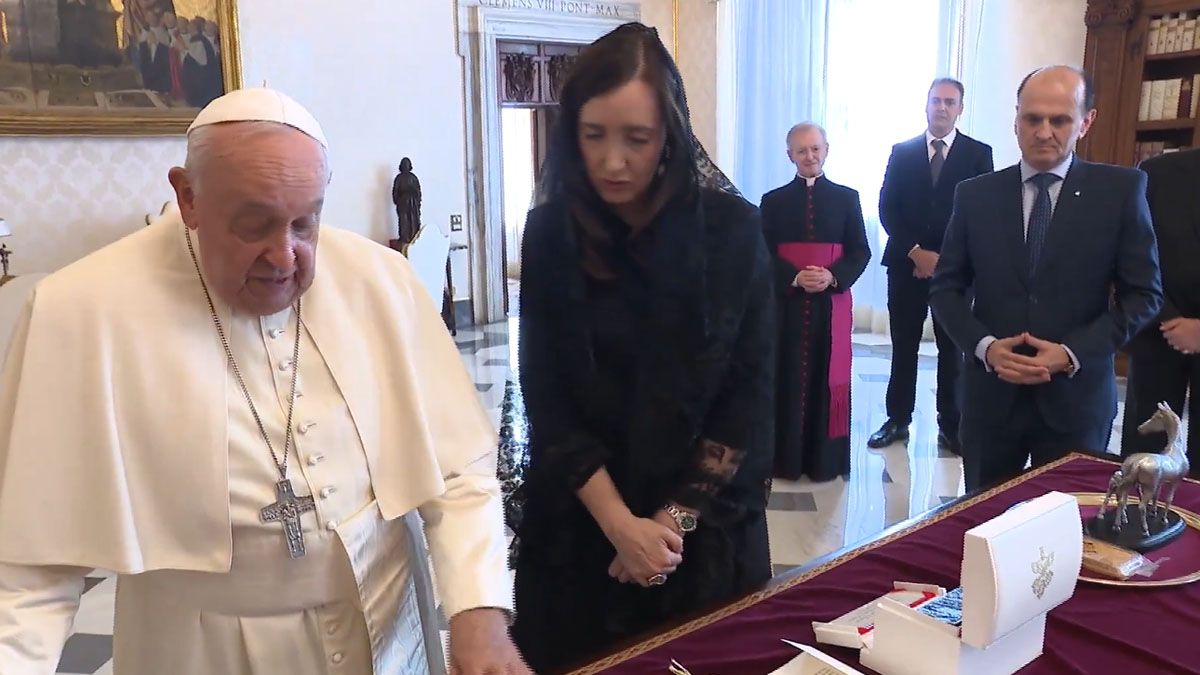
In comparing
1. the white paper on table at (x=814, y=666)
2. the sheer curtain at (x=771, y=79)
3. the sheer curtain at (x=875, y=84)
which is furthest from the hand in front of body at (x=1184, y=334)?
the sheer curtain at (x=771, y=79)

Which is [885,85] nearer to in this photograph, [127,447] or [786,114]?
[786,114]

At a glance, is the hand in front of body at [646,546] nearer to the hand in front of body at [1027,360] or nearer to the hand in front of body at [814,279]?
the hand in front of body at [1027,360]

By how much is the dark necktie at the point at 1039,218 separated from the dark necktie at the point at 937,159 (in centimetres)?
241

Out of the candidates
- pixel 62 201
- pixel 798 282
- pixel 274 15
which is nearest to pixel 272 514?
pixel 798 282

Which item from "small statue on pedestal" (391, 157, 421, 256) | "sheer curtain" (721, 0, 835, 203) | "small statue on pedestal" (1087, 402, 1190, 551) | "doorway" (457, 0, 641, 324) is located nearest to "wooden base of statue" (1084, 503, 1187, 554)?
"small statue on pedestal" (1087, 402, 1190, 551)

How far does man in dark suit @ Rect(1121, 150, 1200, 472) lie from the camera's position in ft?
10.3

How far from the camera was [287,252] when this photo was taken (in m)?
1.23

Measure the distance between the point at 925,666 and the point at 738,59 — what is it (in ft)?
27.2

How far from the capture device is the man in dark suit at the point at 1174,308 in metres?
3.15

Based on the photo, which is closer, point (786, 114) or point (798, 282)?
point (798, 282)

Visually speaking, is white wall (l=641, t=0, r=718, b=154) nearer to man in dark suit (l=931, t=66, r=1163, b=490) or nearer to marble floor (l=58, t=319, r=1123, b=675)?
marble floor (l=58, t=319, r=1123, b=675)

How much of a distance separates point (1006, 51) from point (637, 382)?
6.72 m

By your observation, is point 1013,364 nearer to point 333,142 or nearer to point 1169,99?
point 1169,99

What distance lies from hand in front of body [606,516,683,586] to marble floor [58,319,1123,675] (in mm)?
1367
